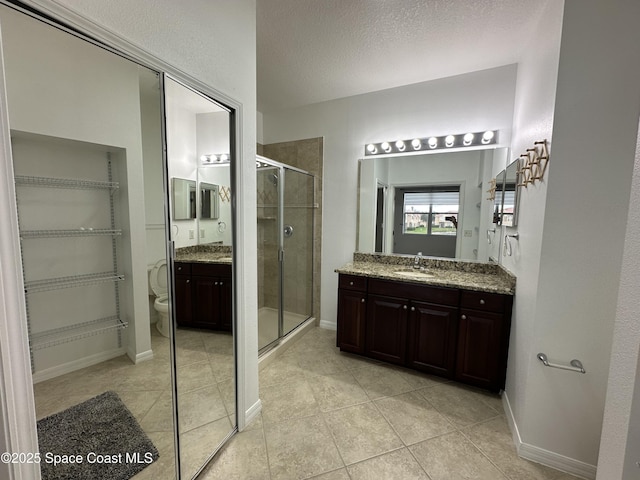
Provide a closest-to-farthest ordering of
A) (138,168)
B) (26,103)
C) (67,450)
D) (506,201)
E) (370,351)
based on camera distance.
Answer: (26,103) < (67,450) < (138,168) < (506,201) < (370,351)

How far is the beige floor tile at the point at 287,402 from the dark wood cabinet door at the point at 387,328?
2.44 feet

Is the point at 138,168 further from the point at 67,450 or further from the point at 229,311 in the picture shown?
the point at 67,450

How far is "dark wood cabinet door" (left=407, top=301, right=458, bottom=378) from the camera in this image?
213cm

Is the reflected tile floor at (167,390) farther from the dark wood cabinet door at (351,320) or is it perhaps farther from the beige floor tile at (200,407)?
the dark wood cabinet door at (351,320)

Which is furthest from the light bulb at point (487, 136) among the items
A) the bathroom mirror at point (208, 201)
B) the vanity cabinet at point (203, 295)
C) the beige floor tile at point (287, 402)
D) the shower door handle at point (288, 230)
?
the beige floor tile at point (287, 402)

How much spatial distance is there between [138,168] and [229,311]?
0.96 meters

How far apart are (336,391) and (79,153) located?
89.1 inches

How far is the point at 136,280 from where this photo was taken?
4.33 ft

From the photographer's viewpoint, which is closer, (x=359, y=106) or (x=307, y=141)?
(x=359, y=106)

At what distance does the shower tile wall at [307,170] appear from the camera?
3.06 m

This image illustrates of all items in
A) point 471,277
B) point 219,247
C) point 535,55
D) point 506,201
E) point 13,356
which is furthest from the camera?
point 471,277

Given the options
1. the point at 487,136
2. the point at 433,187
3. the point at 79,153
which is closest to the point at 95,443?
the point at 79,153

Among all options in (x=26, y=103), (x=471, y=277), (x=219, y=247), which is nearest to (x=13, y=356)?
(x=26, y=103)

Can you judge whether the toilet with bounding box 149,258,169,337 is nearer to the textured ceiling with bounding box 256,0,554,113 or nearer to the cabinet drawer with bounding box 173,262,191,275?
the cabinet drawer with bounding box 173,262,191,275
